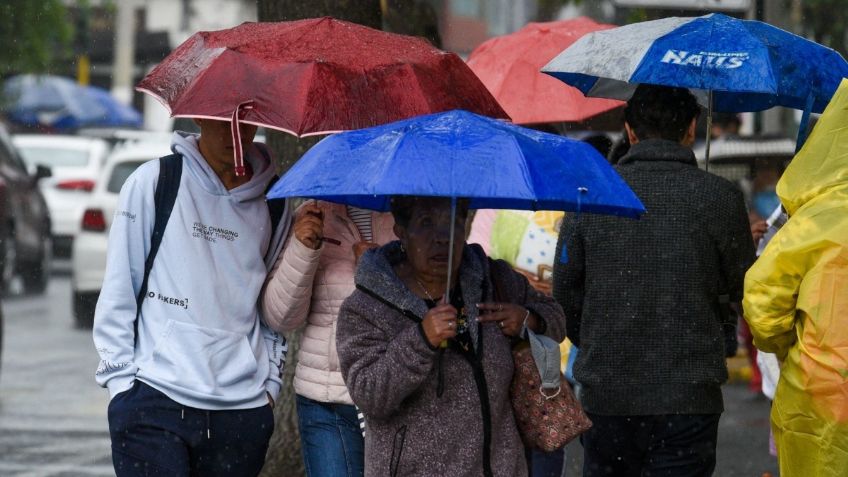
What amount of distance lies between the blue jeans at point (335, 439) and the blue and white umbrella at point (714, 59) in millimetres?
1482

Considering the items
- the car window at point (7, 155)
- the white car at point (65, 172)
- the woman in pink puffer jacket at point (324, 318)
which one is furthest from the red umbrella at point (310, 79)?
the white car at point (65, 172)

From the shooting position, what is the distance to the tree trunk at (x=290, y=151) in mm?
7352

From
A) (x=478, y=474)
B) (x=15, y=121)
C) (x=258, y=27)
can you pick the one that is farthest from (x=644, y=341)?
(x=15, y=121)

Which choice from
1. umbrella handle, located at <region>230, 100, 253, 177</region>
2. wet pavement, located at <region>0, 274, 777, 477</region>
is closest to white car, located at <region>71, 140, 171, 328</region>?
wet pavement, located at <region>0, 274, 777, 477</region>

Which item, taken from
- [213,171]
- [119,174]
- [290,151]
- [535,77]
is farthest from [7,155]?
[213,171]

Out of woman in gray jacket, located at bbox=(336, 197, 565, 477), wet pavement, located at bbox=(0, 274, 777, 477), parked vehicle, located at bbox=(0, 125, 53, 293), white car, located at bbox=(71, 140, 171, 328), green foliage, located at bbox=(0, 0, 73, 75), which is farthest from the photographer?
green foliage, located at bbox=(0, 0, 73, 75)

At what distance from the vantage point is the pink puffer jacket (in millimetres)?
4914

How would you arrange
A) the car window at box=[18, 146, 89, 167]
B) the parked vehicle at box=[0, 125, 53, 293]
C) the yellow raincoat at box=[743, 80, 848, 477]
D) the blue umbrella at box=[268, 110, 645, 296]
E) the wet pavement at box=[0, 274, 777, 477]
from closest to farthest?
1. the blue umbrella at box=[268, 110, 645, 296]
2. the yellow raincoat at box=[743, 80, 848, 477]
3. the wet pavement at box=[0, 274, 777, 477]
4. the parked vehicle at box=[0, 125, 53, 293]
5. the car window at box=[18, 146, 89, 167]

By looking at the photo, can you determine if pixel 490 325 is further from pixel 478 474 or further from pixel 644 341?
pixel 644 341

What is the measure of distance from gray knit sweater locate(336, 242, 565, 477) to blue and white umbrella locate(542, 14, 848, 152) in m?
1.45

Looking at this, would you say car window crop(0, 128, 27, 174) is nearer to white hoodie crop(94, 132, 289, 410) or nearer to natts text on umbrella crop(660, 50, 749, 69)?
white hoodie crop(94, 132, 289, 410)

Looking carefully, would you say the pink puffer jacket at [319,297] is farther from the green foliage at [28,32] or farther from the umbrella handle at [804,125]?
the green foliage at [28,32]

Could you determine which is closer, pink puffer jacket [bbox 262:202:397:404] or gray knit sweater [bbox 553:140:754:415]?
pink puffer jacket [bbox 262:202:397:404]

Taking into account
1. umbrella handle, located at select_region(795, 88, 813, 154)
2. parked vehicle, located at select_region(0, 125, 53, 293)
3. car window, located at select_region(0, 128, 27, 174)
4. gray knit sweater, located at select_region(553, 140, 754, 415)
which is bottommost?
parked vehicle, located at select_region(0, 125, 53, 293)
